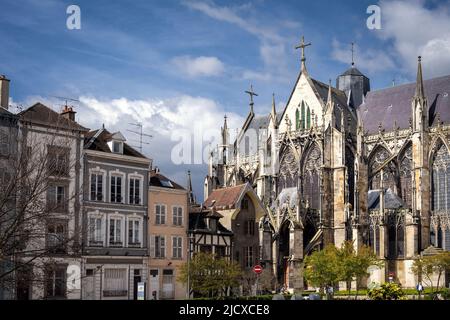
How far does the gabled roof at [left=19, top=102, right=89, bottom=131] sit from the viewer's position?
39.0 m

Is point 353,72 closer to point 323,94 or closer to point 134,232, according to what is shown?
point 323,94

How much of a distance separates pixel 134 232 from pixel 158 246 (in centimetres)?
267

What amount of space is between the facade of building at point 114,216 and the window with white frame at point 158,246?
2.96 ft

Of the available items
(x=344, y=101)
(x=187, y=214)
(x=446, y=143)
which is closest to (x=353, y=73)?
(x=344, y=101)

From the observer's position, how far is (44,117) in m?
40.3

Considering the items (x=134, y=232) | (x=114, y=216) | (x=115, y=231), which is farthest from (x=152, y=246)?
(x=114, y=216)

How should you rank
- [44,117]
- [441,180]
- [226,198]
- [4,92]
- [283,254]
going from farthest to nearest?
[283,254], [441,180], [226,198], [44,117], [4,92]

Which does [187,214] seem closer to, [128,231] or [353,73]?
[128,231]

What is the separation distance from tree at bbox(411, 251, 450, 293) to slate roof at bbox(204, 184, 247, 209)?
55.0ft

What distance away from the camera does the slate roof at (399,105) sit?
7338 cm

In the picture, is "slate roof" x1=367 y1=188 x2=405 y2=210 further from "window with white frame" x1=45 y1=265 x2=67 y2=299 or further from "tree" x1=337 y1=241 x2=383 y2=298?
"window with white frame" x1=45 y1=265 x2=67 y2=299

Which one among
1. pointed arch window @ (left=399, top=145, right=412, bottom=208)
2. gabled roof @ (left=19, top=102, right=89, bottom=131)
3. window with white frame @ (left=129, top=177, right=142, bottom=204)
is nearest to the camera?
gabled roof @ (left=19, top=102, right=89, bottom=131)

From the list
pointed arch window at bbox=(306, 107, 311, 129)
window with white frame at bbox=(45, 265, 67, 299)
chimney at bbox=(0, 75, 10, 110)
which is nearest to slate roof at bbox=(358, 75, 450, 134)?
pointed arch window at bbox=(306, 107, 311, 129)

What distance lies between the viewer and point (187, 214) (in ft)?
161
